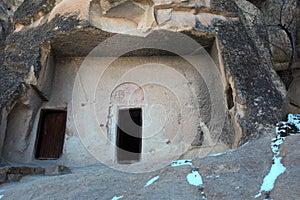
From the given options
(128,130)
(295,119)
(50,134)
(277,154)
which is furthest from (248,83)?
(50,134)

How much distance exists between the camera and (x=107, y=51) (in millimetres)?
5590

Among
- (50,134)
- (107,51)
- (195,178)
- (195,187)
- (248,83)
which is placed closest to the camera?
(195,187)

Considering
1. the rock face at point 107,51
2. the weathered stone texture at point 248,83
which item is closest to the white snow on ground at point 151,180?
the weathered stone texture at point 248,83

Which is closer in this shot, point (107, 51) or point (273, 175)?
point (273, 175)

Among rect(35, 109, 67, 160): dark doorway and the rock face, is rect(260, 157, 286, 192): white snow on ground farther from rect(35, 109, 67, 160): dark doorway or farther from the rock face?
rect(35, 109, 67, 160): dark doorway

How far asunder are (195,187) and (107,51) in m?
3.40

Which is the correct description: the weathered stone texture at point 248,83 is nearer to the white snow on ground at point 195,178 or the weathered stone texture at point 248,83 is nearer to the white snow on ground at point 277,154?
the white snow on ground at point 277,154

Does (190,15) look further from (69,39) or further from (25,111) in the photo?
(25,111)

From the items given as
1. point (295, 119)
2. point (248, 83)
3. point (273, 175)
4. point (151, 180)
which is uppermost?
point (248, 83)

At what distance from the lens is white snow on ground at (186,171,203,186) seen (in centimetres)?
280

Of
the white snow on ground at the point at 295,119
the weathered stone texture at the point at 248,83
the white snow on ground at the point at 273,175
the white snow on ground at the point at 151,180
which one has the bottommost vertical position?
the white snow on ground at the point at 151,180

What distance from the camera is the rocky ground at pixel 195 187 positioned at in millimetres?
2584

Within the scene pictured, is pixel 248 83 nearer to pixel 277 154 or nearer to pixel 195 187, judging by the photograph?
pixel 277 154

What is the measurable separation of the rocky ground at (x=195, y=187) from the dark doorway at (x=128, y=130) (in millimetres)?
1909
